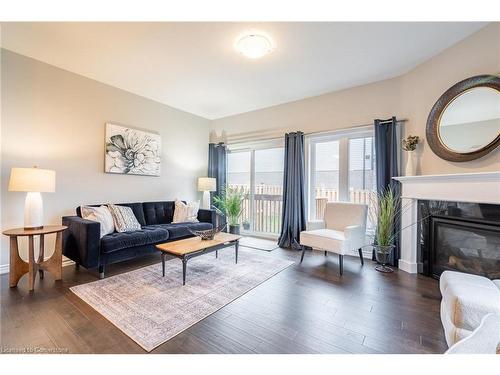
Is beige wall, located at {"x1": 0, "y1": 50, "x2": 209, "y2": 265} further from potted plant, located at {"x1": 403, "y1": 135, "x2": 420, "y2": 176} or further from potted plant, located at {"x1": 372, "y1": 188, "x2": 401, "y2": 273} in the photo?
potted plant, located at {"x1": 403, "y1": 135, "x2": 420, "y2": 176}

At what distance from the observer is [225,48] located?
2523 mm

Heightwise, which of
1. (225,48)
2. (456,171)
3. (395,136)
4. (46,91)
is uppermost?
(225,48)

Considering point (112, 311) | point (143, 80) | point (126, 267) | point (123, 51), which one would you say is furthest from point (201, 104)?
point (112, 311)

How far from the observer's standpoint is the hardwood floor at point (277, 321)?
4.84ft

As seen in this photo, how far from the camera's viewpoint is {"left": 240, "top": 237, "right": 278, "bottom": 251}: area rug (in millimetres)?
3973

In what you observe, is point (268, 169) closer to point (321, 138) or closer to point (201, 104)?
point (321, 138)

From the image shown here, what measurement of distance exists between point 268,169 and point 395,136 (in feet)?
7.55

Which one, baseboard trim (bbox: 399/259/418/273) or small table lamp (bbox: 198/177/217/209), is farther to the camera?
small table lamp (bbox: 198/177/217/209)

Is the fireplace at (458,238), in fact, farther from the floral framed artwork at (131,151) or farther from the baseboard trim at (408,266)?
the floral framed artwork at (131,151)

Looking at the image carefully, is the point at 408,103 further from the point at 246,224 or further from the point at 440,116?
the point at 246,224

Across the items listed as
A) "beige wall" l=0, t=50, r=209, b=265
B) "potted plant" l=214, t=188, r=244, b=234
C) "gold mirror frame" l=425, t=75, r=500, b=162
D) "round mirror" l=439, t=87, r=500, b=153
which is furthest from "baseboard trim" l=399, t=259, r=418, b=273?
"beige wall" l=0, t=50, r=209, b=265

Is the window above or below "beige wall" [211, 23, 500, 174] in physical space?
below

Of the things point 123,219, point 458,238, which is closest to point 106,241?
point 123,219

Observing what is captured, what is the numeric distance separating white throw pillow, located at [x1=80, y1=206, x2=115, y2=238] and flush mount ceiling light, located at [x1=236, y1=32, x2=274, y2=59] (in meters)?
2.65
